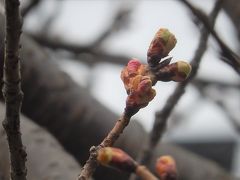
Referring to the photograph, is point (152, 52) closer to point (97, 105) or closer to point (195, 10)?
point (195, 10)

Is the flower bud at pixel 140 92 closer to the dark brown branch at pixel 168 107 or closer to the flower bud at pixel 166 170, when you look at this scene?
the flower bud at pixel 166 170

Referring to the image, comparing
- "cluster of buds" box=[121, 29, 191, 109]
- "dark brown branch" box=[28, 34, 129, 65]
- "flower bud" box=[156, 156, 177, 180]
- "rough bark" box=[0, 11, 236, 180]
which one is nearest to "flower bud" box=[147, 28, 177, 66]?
"cluster of buds" box=[121, 29, 191, 109]

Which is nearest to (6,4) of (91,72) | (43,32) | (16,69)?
(16,69)

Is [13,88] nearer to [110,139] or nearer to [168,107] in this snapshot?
[110,139]

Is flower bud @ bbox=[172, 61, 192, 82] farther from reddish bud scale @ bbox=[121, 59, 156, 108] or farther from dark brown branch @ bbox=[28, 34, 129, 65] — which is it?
dark brown branch @ bbox=[28, 34, 129, 65]

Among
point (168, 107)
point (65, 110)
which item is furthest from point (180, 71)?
point (65, 110)

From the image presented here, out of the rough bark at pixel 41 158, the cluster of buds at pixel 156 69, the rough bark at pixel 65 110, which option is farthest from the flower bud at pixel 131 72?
the rough bark at pixel 65 110

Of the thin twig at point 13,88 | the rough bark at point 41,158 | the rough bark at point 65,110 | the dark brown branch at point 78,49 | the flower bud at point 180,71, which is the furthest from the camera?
the dark brown branch at point 78,49

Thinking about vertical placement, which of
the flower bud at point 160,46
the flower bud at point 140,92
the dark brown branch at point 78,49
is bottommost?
the dark brown branch at point 78,49
